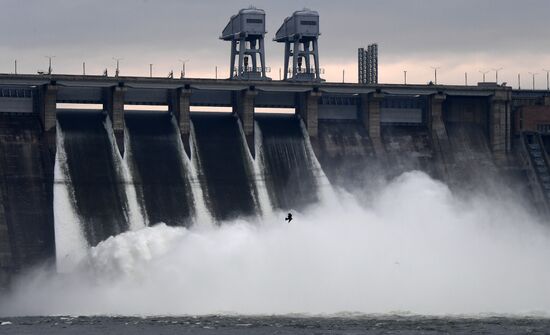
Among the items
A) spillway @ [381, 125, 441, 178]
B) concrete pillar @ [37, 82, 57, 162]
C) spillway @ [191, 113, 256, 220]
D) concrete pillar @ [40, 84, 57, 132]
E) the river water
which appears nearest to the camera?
the river water

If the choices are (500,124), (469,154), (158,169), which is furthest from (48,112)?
(500,124)

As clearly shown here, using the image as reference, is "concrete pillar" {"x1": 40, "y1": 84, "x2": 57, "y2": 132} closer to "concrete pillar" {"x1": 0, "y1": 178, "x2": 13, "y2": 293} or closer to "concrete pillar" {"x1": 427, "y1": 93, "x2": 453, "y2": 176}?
"concrete pillar" {"x1": 0, "y1": 178, "x2": 13, "y2": 293}

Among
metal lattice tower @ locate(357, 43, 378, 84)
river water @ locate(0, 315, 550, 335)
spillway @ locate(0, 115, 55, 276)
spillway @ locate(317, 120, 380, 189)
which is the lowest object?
river water @ locate(0, 315, 550, 335)

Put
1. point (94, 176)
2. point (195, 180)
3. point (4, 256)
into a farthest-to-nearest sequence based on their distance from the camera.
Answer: point (195, 180), point (94, 176), point (4, 256)

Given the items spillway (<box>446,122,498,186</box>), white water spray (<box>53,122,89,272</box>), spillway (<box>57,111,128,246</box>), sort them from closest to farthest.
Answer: white water spray (<box>53,122,89,272</box>) → spillway (<box>57,111,128,246</box>) → spillway (<box>446,122,498,186</box>)

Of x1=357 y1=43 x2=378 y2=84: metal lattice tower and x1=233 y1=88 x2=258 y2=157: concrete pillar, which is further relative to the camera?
x1=357 y1=43 x2=378 y2=84: metal lattice tower

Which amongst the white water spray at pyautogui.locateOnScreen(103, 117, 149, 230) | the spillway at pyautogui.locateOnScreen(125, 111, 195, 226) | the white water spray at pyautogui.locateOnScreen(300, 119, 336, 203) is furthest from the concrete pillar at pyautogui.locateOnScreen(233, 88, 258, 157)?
the white water spray at pyautogui.locateOnScreen(103, 117, 149, 230)

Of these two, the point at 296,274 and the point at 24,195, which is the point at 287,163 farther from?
the point at 24,195
